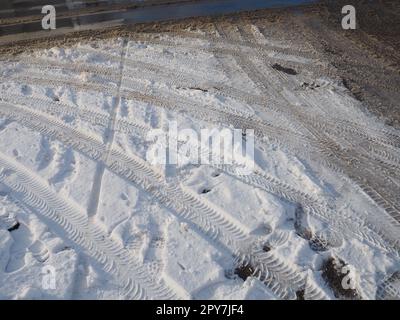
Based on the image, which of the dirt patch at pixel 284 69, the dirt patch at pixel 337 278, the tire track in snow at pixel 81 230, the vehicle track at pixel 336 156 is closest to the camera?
the dirt patch at pixel 337 278

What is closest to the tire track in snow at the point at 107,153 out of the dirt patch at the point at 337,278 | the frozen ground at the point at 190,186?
the frozen ground at the point at 190,186

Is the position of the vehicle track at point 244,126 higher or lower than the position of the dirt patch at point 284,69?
lower

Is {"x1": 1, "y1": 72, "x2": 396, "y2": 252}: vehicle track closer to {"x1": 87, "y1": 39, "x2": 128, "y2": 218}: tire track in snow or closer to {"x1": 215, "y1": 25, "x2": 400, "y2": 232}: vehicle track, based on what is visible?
{"x1": 215, "y1": 25, "x2": 400, "y2": 232}: vehicle track

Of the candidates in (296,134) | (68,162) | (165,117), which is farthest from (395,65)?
(68,162)

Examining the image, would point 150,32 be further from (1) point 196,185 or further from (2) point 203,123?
(1) point 196,185

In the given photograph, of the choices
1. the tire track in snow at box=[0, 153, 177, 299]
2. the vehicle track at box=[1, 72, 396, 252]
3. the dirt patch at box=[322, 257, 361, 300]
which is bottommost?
the dirt patch at box=[322, 257, 361, 300]

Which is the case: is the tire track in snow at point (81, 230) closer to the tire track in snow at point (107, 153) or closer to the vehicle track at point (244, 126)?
the tire track in snow at point (107, 153)

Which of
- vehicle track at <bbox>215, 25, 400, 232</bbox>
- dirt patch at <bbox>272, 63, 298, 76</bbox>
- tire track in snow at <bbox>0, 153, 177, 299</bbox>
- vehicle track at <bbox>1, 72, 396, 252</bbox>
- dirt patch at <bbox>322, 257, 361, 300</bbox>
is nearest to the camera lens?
dirt patch at <bbox>322, 257, 361, 300</bbox>

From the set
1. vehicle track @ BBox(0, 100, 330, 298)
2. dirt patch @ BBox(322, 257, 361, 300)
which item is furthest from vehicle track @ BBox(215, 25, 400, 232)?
vehicle track @ BBox(0, 100, 330, 298)

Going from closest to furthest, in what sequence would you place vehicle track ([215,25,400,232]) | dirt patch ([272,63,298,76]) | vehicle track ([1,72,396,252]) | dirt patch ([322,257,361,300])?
1. dirt patch ([322,257,361,300])
2. vehicle track ([215,25,400,232])
3. vehicle track ([1,72,396,252])
4. dirt patch ([272,63,298,76])
